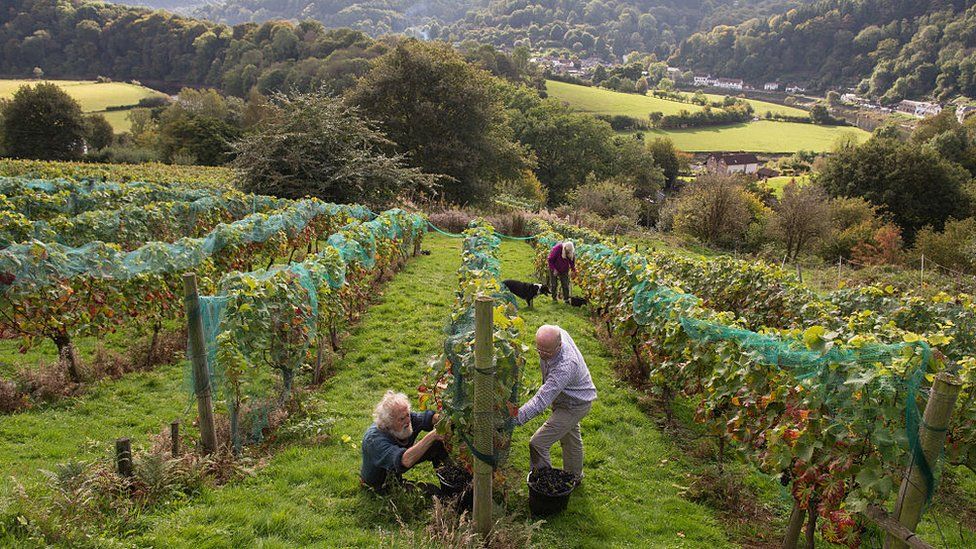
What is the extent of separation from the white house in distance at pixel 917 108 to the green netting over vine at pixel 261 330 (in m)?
119

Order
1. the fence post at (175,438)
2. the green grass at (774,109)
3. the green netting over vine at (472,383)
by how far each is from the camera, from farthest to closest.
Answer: the green grass at (774,109)
the fence post at (175,438)
the green netting over vine at (472,383)

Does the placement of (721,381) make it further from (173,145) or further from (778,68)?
(778,68)

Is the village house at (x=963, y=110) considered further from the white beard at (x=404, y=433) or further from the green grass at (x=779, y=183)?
the white beard at (x=404, y=433)

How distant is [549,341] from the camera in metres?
5.08

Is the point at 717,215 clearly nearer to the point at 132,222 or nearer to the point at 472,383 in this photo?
the point at 132,222

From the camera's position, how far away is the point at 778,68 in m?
135

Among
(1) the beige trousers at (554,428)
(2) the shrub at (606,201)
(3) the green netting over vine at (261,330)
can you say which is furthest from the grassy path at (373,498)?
(2) the shrub at (606,201)

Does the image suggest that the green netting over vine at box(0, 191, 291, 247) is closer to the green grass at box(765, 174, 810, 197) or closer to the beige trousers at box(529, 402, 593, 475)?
the beige trousers at box(529, 402, 593, 475)

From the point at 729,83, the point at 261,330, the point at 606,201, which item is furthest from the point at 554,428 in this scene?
the point at 729,83

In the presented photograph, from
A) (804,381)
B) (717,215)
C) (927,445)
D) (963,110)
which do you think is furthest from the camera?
(963,110)

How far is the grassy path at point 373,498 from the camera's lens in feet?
14.8

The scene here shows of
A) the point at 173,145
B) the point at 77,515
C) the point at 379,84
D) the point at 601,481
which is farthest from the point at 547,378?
the point at 173,145

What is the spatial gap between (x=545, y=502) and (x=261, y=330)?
11.9ft

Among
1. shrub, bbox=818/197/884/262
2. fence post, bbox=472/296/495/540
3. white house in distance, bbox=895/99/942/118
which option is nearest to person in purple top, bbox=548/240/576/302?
fence post, bbox=472/296/495/540
